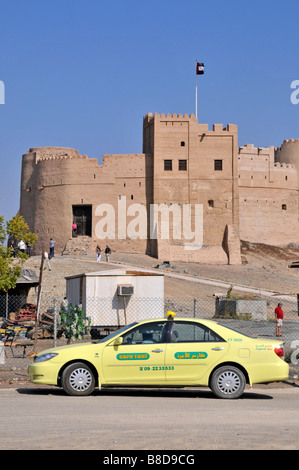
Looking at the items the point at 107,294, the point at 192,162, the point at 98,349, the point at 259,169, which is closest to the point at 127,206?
the point at 192,162

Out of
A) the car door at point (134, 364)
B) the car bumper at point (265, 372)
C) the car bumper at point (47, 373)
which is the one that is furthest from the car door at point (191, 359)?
the car bumper at point (47, 373)

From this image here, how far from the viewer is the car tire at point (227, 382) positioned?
1112 cm

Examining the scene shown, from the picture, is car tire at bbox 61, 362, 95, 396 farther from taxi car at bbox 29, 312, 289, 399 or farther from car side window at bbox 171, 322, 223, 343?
car side window at bbox 171, 322, 223, 343

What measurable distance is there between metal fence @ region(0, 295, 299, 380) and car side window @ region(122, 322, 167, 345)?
3590 mm

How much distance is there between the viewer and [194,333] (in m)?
11.7

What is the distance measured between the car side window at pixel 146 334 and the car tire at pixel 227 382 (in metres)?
1.08

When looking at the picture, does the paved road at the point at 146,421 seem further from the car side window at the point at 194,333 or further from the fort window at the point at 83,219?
the fort window at the point at 83,219

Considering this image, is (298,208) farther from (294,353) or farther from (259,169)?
(294,353)

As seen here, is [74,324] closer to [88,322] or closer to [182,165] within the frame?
[88,322]

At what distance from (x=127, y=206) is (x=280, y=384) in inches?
1722

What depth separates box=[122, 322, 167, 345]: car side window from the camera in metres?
11.5

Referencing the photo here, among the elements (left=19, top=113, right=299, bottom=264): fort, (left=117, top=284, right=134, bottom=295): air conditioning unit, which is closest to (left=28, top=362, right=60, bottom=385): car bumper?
(left=117, top=284, right=134, bottom=295): air conditioning unit

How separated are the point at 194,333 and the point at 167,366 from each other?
84 centimetres

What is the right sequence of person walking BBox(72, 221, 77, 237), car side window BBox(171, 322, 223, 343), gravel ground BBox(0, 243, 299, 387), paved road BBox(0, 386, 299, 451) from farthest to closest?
person walking BBox(72, 221, 77, 237), gravel ground BBox(0, 243, 299, 387), car side window BBox(171, 322, 223, 343), paved road BBox(0, 386, 299, 451)
